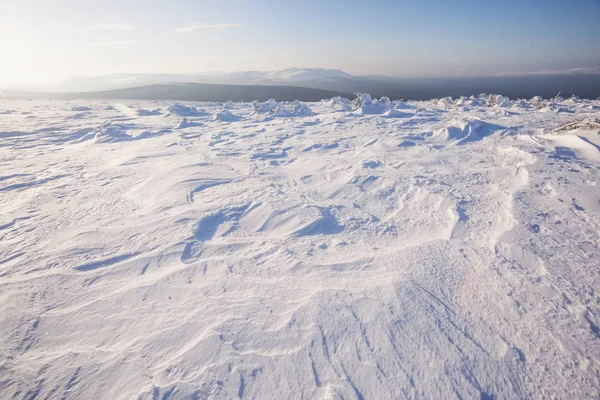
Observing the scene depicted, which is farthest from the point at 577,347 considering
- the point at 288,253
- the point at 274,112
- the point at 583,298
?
the point at 274,112

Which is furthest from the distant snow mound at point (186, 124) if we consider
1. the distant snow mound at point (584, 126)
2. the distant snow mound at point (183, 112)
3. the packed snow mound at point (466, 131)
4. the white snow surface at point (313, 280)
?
the distant snow mound at point (584, 126)

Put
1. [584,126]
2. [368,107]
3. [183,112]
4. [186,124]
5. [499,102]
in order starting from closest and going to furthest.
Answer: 1. [584,126]
2. [186,124]
3. [368,107]
4. [499,102]
5. [183,112]

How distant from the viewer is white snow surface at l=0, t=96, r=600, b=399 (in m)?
1.32

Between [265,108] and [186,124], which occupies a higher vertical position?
[265,108]

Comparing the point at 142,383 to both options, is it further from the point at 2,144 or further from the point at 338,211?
the point at 2,144

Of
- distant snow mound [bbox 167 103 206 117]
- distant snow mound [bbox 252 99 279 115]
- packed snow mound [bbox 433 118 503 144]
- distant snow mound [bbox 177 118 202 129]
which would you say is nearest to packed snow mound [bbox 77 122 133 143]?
distant snow mound [bbox 177 118 202 129]

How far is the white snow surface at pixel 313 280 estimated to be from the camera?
1322mm

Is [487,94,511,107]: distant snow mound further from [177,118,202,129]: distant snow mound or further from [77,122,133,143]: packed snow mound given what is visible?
[77,122,133,143]: packed snow mound

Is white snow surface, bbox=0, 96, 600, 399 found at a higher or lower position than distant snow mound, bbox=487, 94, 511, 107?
A: lower

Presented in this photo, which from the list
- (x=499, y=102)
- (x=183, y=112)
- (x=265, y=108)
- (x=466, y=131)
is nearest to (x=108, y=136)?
(x=183, y=112)

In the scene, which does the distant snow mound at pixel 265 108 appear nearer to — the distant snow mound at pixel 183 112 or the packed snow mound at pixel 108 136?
the distant snow mound at pixel 183 112

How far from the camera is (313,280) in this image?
1862mm

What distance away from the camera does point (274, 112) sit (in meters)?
9.28

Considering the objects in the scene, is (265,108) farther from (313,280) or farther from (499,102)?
(313,280)
